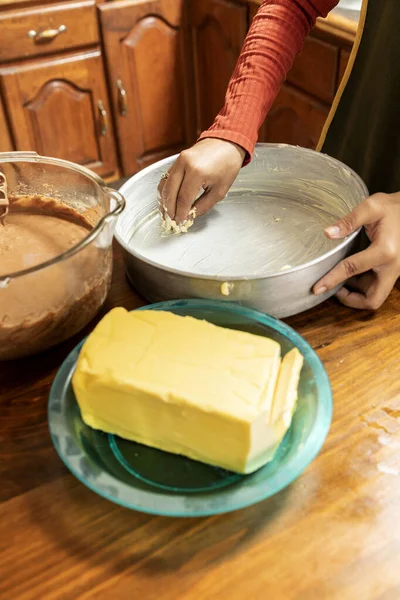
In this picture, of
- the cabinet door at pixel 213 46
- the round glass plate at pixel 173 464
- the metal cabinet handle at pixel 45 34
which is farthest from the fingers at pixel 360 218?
the metal cabinet handle at pixel 45 34

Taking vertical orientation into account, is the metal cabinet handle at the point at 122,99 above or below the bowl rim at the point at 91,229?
below

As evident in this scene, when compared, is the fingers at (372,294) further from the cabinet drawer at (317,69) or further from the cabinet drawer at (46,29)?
the cabinet drawer at (46,29)

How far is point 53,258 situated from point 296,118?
1.52 meters

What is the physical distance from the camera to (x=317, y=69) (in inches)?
66.2

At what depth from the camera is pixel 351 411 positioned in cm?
58

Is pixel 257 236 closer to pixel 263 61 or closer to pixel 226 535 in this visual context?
pixel 263 61

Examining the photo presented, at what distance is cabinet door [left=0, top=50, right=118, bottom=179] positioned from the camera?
2.01 metres

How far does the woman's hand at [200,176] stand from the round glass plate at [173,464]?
336 mm

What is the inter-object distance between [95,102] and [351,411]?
1.93 m

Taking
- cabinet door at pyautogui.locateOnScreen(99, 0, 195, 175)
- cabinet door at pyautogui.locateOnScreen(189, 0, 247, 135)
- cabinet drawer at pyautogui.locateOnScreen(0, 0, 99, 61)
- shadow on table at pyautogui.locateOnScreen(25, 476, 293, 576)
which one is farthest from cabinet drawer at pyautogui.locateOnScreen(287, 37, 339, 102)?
shadow on table at pyautogui.locateOnScreen(25, 476, 293, 576)

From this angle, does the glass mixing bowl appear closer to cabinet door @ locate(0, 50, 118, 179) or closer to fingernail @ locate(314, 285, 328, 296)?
fingernail @ locate(314, 285, 328, 296)

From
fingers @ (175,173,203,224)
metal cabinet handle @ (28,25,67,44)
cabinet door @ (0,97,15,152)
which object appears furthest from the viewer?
cabinet door @ (0,97,15,152)

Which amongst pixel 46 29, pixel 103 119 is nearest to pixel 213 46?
pixel 103 119

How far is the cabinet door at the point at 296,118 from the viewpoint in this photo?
5.83ft
